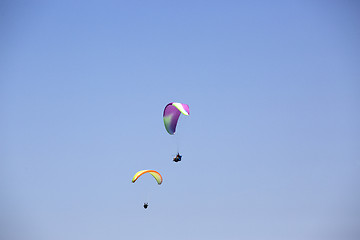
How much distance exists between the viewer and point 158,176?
275ft

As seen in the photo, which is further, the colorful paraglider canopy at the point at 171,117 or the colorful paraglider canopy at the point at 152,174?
the colorful paraglider canopy at the point at 171,117

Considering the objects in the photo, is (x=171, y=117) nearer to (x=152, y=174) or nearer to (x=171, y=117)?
(x=171, y=117)

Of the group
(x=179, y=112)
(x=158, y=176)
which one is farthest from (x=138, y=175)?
(x=179, y=112)

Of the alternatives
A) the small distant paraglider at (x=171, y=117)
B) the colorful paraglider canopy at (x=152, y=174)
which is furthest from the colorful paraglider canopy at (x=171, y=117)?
the colorful paraglider canopy at (x=152, y=174)

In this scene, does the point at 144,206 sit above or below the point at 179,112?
below

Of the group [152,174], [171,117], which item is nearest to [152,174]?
[152,174]

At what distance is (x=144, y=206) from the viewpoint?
83.2 m

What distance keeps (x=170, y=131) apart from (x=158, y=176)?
5.48 m

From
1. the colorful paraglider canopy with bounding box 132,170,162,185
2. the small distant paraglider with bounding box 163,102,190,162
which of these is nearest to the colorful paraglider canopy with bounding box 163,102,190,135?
the small distant paraglider with bounding box 163,102,190,162

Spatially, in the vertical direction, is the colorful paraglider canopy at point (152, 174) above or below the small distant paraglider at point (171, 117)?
below

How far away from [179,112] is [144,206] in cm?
1170

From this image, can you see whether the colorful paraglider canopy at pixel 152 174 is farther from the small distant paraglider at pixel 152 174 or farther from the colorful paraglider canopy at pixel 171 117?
the colorful paraglider canopy at pixel 171 117

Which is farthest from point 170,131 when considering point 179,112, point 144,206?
point 144,206

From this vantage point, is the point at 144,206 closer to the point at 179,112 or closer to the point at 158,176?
the point at 158,176
